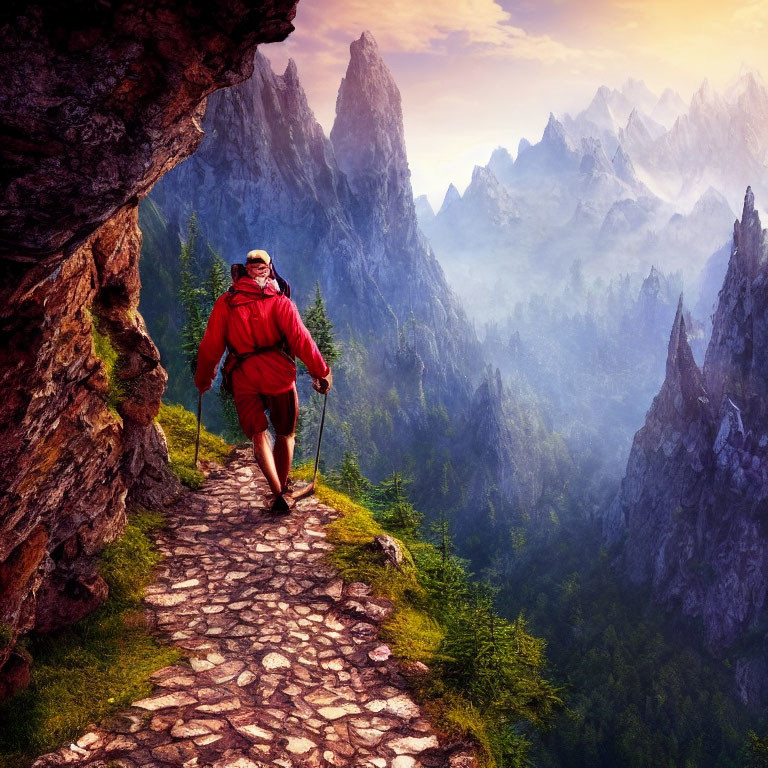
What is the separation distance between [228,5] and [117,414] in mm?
5131

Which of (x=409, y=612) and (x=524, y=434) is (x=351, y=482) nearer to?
(x=409, y=612)

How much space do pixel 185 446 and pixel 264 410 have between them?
392 cm

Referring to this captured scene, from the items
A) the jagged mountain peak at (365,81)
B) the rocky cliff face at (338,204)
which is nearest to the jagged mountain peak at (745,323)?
the rocky cliff face at (338,204)

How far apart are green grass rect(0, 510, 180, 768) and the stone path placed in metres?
0.15

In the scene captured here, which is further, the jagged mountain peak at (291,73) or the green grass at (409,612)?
the jagged mountain peak at (291,73)

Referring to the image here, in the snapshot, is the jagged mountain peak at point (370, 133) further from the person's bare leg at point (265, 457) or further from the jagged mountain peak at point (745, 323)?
the person's bare leg at point (265, 457)

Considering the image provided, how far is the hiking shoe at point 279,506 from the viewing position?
8031mm

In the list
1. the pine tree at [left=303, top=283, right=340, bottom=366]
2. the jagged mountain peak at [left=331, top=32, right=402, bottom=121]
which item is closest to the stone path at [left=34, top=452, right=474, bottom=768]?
the pine tree at [left=303, top=283, right=340, bottom=366]

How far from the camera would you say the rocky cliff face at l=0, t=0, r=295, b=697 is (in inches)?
112

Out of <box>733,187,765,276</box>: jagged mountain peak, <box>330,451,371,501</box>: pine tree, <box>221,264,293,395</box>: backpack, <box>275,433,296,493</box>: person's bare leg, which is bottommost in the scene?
<box>330,451,371,501</box>: pine tree

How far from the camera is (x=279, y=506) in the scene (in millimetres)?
8094

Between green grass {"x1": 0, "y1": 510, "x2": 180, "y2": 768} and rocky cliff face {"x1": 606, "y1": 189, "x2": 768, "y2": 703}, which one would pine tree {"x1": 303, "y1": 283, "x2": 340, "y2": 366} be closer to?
green grass {"x1": 0, "y1": 510, "x2": 180, "y2": 768}

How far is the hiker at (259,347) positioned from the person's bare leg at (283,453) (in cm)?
30

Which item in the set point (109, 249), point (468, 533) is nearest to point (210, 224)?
point (468, 533)
